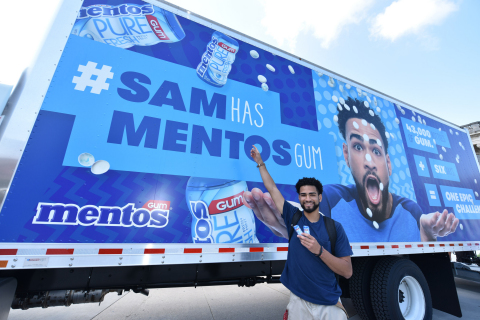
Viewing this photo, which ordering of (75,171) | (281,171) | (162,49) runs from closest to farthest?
(75,171) < (162,49) < (281,171)

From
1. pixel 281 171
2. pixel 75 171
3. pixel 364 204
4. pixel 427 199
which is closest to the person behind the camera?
pixel 75 171

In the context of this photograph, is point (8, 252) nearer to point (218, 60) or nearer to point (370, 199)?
point (218, 60)

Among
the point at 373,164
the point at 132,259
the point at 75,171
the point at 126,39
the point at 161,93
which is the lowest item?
the point at 132,259

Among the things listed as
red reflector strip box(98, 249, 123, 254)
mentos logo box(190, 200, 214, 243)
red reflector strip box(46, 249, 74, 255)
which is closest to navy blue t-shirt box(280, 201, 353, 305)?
mentos logo box(190, 200, 214, 243)

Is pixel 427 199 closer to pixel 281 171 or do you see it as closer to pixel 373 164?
pixel 373 164

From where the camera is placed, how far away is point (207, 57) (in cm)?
246

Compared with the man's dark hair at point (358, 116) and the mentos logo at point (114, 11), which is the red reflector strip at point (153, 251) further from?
the man's dark hair at point (358, 116)

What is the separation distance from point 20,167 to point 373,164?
3955 millimetres

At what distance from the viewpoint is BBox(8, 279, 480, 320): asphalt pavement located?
333cm

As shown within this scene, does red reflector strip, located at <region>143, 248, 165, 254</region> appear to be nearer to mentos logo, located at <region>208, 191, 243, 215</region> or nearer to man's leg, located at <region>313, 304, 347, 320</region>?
mentos logo, located at <region>208, 191, 243, 215</region>

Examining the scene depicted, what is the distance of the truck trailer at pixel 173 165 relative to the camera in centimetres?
160

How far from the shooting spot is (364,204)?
2922 millimetres

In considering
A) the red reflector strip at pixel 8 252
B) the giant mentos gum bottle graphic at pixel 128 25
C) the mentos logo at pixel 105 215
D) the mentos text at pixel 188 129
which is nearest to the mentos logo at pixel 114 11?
the giant mentos gum bottle graphic at pixel 128 25

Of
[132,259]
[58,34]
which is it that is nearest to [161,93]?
[58,34]
